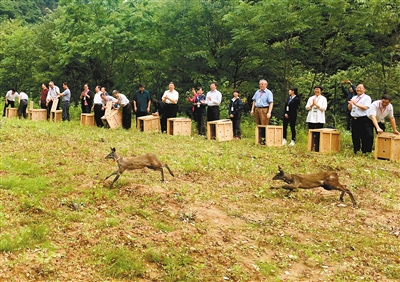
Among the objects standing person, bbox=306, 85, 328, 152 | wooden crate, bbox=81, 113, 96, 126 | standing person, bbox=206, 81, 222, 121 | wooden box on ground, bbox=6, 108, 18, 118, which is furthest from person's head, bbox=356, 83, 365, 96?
wooden box on ground, bbox=6, 108, 18, 118

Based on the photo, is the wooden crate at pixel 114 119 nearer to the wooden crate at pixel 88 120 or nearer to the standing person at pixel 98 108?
the standing person at pixel 98 108

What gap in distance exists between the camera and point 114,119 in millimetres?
13883

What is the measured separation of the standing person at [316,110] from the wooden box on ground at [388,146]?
1.59 meters

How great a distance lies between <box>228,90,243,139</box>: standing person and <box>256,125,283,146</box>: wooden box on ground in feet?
4.53

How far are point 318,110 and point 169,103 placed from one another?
197 inches

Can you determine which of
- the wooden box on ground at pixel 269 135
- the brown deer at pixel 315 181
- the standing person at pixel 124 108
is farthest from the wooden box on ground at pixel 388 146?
the standing person at pixel 124 108

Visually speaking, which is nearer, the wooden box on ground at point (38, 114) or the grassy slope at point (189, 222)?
the grassy slope at point (189, 222)

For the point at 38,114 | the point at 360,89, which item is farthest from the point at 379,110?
the point at 38,114

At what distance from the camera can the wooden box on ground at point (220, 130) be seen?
11944 millimetres

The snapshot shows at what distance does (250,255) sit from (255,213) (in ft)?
4.38

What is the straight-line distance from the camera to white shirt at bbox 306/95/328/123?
35.6 feet

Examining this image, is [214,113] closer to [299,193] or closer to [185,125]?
[185,125]

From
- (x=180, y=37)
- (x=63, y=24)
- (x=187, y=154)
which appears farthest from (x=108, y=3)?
(x=187, y=154)

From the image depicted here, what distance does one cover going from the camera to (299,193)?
23.1 ft
